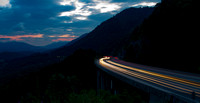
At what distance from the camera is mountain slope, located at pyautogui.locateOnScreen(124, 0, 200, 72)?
21.0 m

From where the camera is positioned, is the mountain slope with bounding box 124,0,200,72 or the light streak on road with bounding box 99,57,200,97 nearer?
the light streak on road with bounding box 99,57,200,97

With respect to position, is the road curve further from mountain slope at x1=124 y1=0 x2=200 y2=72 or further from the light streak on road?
mountain slope at x1=124 y1=0 x2=200 y2=72

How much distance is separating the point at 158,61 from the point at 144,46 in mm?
7213

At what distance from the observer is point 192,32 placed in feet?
70.7

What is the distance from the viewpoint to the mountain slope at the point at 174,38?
21.0 m

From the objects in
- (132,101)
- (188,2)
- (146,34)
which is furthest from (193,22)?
(132,101)

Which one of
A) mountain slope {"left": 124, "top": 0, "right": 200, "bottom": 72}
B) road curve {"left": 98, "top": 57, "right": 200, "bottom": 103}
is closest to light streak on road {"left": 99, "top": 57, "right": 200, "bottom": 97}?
road curve {"left": 98, "top": 57, "right": 200, "bottom": 103}

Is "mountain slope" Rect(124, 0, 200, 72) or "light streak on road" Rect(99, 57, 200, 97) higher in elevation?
"mountain slope" Rect(124, 0, 200, 72)

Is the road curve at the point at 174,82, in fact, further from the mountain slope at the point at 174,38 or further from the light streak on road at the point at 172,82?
the mountain slope at the point at 174,38

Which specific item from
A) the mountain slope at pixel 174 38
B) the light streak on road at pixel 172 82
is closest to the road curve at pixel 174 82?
the light streak on road at pixel 172 82

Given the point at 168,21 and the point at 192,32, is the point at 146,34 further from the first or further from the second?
the point at 192,32

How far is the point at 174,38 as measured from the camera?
24.5m

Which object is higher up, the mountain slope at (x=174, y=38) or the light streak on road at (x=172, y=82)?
the mountain slope at (x=174, y=38)

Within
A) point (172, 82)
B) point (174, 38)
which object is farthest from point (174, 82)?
point (174, 38)
